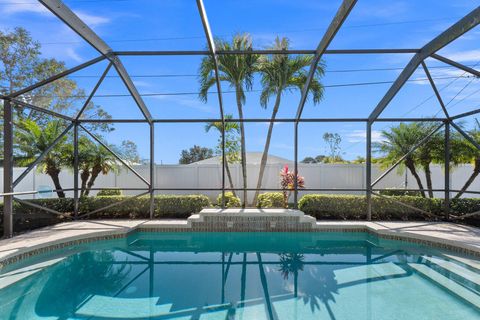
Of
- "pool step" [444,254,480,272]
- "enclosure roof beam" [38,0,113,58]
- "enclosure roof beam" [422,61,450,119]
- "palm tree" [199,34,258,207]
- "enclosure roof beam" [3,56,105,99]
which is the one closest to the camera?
"enclosure roof beam" [38,0,113,58]

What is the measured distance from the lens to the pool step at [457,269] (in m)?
4.75

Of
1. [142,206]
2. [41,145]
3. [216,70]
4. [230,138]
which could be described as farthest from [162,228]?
[230,138]

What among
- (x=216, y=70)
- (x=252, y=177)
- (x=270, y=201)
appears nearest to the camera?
(x=216, y=70)

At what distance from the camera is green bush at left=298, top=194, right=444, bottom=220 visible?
8578mm

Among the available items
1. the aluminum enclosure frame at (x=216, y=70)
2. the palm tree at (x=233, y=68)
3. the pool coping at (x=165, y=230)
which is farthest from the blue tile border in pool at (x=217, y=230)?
the palm tree at (x=233, y=68)

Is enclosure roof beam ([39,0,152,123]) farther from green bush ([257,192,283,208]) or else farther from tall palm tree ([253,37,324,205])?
green bush ([257,192,283,208])

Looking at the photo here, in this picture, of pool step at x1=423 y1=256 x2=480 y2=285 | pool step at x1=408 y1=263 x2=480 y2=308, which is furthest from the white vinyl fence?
pool step at x1=408 y1=263 x2=480 y2=308

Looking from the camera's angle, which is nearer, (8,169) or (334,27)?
(334,27)

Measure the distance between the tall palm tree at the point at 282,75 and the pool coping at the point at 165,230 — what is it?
2.64 meters

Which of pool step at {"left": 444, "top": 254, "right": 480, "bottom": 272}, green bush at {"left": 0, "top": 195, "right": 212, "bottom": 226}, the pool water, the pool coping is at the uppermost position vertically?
green bush at {"left": 0, "top": 195, "right": 212, "bottom": 226}

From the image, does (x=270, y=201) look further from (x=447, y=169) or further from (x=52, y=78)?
(x=52, y=78)

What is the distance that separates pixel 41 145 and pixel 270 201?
22.6 feet

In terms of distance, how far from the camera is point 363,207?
869 cm

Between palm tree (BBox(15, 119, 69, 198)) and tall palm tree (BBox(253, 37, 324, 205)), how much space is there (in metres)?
5.79
